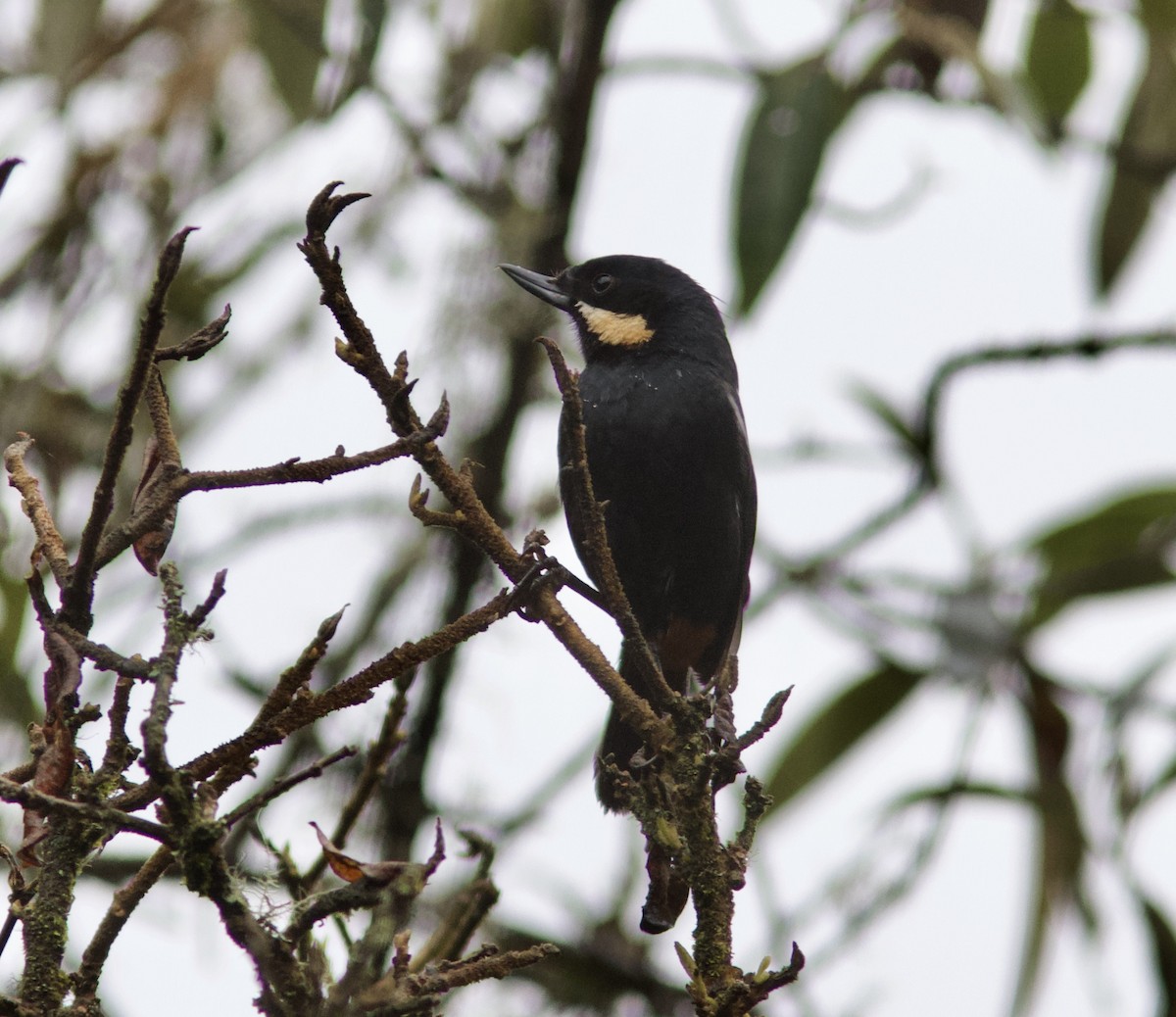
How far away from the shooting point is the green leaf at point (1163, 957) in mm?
4219

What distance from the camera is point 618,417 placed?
350 centimetres

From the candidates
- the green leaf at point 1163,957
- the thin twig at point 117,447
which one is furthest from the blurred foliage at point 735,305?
the thin twig at point 117,447

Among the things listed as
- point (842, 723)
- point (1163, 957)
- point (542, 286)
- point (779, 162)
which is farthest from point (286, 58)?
point (1163, 957)

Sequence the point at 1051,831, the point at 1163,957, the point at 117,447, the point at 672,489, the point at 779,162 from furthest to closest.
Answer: the point at 1051,831, the point at 1163,957, the point at 779,162, the point at 672,489, the point at 117,447

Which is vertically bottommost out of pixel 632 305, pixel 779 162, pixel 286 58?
pixel 632 305

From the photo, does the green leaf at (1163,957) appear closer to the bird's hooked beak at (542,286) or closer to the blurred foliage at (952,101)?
the blurred foliage at (952,101)

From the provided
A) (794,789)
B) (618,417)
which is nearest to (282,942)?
(618,417)

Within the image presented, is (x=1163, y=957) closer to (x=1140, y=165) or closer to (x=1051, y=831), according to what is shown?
(x=1051, y=831)

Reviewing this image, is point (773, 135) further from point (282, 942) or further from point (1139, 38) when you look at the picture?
point (282, 942)

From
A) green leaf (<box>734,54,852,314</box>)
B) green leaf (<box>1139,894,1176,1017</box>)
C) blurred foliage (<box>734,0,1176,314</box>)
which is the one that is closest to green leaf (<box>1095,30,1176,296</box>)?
blurred foliage (<box>734,0,1176,314</box>)

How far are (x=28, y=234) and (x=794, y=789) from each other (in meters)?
2.98

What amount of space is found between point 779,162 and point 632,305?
1.75ft

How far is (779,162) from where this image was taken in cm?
390

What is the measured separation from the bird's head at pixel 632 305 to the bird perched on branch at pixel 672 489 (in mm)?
10
